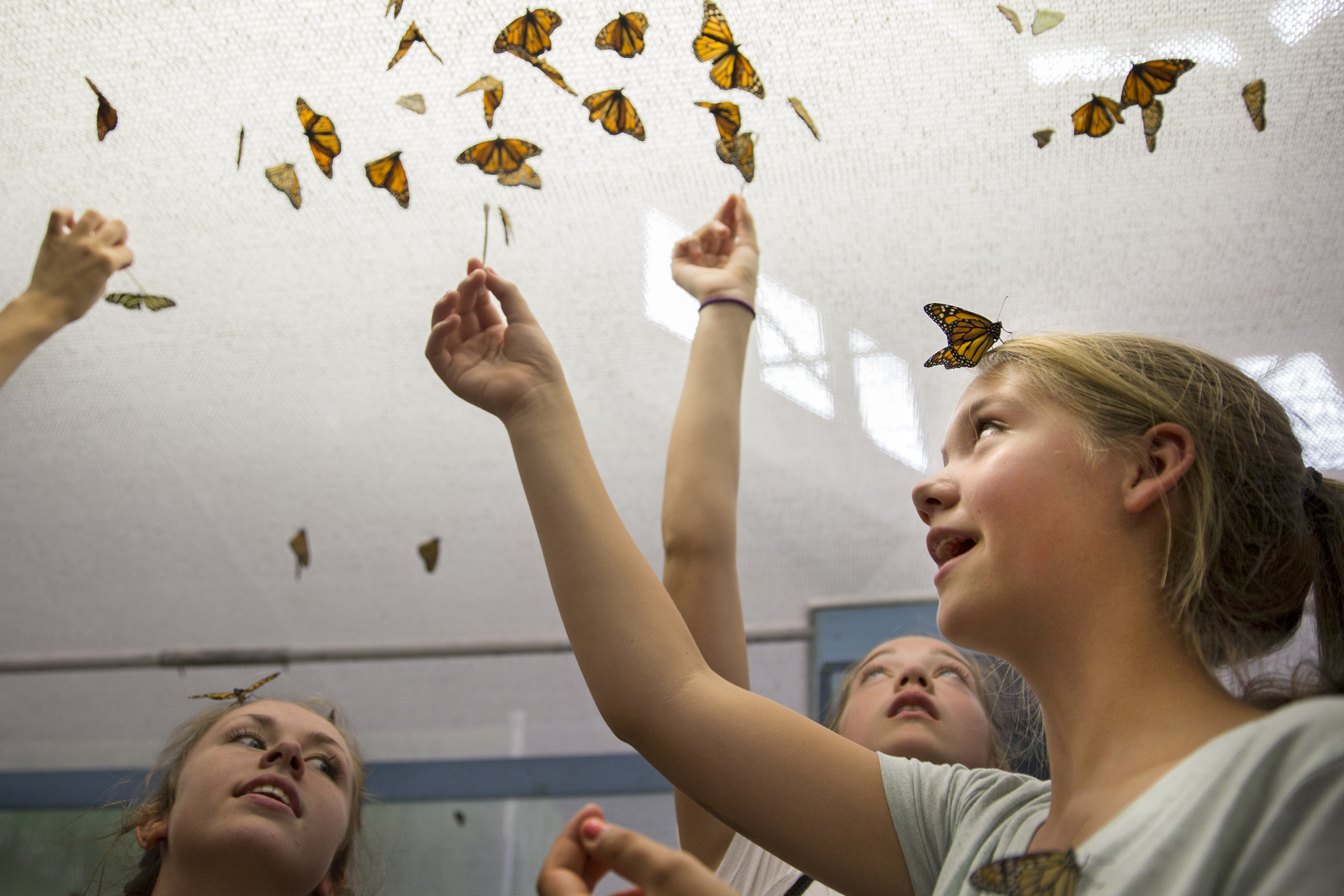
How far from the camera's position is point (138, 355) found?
76.1 inches

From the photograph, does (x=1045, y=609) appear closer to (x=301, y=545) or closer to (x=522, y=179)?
(x=522, y=179)

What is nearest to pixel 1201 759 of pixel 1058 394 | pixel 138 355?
pixel 1058 394

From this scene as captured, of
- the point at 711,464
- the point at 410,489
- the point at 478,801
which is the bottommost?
the point at 478,801

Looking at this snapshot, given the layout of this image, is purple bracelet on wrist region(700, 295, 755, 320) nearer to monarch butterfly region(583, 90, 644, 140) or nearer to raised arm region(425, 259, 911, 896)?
monarch butterfly region(583, 90, 644, 140)

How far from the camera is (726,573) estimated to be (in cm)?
133

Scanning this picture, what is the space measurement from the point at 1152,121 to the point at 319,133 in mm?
1283

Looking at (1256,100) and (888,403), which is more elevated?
(1256,100)

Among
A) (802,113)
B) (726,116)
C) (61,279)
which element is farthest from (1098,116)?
Answer: (61,279)

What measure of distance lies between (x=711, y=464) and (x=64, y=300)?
3.63ft

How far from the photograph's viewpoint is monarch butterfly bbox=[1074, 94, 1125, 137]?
4.84 feet

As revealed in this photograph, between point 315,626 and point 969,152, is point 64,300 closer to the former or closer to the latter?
point 315,626

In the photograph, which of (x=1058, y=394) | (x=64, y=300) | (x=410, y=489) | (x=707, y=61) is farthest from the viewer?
(x=410, y=489)

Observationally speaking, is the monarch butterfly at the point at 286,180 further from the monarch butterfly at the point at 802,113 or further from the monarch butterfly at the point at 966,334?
the monarch butterfly at the point at 966,334

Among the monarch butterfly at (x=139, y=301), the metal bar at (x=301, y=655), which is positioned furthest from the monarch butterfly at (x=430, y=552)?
the monarch butterfly at (x=139, y=301)
